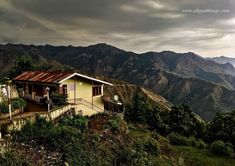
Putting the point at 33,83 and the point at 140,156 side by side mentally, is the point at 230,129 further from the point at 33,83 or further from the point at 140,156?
the point at 33,83

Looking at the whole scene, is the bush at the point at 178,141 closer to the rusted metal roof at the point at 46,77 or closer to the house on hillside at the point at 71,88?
the house on hillside at the point at 71,88

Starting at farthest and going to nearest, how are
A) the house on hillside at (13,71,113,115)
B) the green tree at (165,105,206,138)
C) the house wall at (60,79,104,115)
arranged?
the green tree at (165,105,206,138)
the house wall at (60,79,104,115)
the house on hillside at (13,71,113,115)

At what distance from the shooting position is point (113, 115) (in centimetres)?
2912

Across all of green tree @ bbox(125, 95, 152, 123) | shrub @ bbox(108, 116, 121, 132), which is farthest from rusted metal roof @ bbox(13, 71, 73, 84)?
green tree @ bbox(125, 95, 152, 123)

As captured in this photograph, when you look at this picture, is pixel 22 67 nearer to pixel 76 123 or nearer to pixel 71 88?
pixel 71 88

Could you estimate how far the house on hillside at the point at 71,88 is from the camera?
30.1 meters

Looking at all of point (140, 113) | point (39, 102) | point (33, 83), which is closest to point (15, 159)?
point (39, 102)

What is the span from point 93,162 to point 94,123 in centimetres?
712

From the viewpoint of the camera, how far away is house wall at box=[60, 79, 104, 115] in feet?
99.5

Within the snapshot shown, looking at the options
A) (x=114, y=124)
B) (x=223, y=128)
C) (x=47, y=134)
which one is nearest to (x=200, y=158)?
(x=114, y=124)

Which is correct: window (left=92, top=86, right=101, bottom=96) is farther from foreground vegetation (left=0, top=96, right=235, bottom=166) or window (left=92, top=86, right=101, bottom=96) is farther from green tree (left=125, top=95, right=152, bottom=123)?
green tree (left=125, top=95, right=152, bottom=123)

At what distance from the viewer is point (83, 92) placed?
32.2 metres

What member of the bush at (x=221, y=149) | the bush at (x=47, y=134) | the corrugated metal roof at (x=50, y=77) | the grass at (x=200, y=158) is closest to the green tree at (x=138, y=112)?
the corrugated metal roof at (x=50, y=77)

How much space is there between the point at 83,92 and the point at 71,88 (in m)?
1.67
